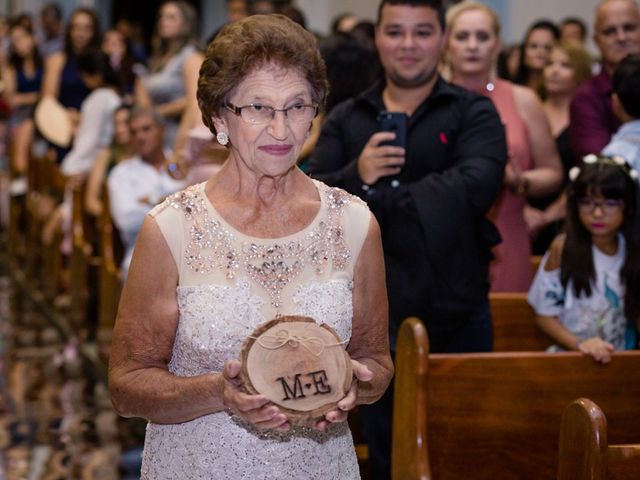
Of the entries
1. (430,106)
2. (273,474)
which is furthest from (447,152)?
(273,474)

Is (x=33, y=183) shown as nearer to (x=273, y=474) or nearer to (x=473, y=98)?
(x=473, y=98)

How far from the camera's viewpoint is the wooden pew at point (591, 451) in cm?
272

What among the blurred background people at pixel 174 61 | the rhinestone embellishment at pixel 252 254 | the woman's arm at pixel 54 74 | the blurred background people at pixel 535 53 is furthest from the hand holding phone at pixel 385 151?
the woman's arm at pixel 54 74

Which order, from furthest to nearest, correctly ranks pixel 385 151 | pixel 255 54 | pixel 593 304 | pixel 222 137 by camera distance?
pixel 593 304 < pixel 385 151 < pixel 222 137 < pixel 255 54

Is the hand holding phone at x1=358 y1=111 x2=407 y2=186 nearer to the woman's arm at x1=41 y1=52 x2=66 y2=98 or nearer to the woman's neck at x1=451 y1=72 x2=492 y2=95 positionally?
the woman's neck at x1=451 y1=72 x2=492 y2=95

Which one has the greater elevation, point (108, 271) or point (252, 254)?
point (252, 254)

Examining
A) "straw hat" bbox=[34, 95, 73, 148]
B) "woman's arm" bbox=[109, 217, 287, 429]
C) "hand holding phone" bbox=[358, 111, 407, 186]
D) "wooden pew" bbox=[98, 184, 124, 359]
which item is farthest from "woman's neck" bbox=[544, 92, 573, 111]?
"straw hat" bbox=[34, 95, 73, 148]

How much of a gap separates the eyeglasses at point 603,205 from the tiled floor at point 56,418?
2276mm

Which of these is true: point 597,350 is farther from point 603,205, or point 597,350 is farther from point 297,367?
point 297,367

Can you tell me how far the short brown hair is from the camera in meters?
2.61

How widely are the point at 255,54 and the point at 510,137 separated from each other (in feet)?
9.43

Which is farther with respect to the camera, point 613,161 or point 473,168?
point 613,161

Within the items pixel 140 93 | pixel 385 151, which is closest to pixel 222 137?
pixel 385 151

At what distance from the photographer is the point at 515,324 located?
479 cm
